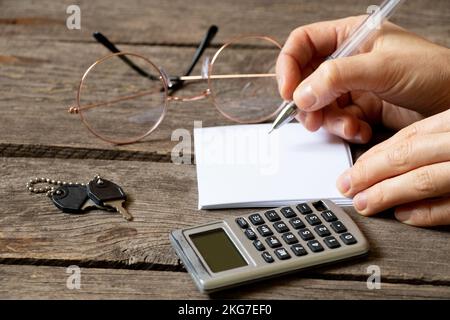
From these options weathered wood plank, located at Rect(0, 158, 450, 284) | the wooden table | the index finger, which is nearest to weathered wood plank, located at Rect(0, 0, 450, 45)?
the wooden table

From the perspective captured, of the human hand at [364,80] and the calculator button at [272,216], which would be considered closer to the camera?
the calculator button at [272,216]

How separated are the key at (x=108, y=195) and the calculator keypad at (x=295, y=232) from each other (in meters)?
0.16

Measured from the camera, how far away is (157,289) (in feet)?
2.94

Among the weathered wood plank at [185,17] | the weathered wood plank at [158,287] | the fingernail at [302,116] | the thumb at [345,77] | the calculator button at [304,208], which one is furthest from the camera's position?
the weathered wood plank at [185,17]

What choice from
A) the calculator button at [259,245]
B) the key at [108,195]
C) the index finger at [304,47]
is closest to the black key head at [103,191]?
the key at [108,195]

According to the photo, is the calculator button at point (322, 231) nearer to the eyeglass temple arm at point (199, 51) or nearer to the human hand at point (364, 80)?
the human hand at point (364, 80)

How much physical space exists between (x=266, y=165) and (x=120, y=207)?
218 mm

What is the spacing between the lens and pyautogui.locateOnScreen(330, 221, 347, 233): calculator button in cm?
96

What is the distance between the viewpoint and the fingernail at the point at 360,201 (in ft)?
3.34

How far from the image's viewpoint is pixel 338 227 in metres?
0.96

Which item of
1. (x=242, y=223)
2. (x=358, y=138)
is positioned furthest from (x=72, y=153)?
(x=358, y=138)

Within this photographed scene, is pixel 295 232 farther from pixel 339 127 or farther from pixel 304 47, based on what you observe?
pixel 304 47
